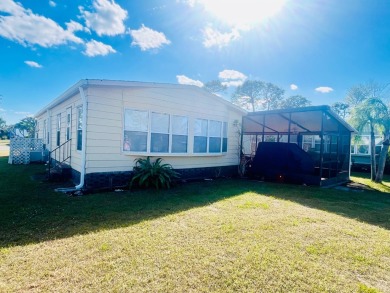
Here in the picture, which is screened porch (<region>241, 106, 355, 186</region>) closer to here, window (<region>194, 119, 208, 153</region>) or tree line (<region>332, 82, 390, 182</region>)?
tree line (<region>332, 82, 390, 182</region>)

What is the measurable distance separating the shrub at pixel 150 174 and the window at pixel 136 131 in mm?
495

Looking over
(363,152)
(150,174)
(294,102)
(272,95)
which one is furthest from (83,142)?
(294,102)

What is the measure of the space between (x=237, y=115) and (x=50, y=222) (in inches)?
344

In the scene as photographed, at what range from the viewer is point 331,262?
277 centimetres

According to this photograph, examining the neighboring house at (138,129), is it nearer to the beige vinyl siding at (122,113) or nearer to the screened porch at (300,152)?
the beige vinyl siding at (122,113)

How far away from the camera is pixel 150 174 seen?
272 inches

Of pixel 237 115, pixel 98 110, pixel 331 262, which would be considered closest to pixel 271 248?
pixel 331 262

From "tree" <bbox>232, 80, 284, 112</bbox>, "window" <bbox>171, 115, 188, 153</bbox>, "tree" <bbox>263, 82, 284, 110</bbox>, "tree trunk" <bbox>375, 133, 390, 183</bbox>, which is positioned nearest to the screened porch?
"tree trunk" <bbox>375, 133, 390, 183</bbox>

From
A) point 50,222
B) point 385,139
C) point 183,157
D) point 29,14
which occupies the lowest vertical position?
point 50,222

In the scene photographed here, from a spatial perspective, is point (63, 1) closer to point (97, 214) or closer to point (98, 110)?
point (98, 110)

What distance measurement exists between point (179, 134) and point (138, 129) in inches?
67.8

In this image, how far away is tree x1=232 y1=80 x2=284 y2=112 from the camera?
31914 mm

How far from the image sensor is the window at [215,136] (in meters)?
9.37

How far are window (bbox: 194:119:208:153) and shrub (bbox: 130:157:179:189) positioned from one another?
2.04 metres
